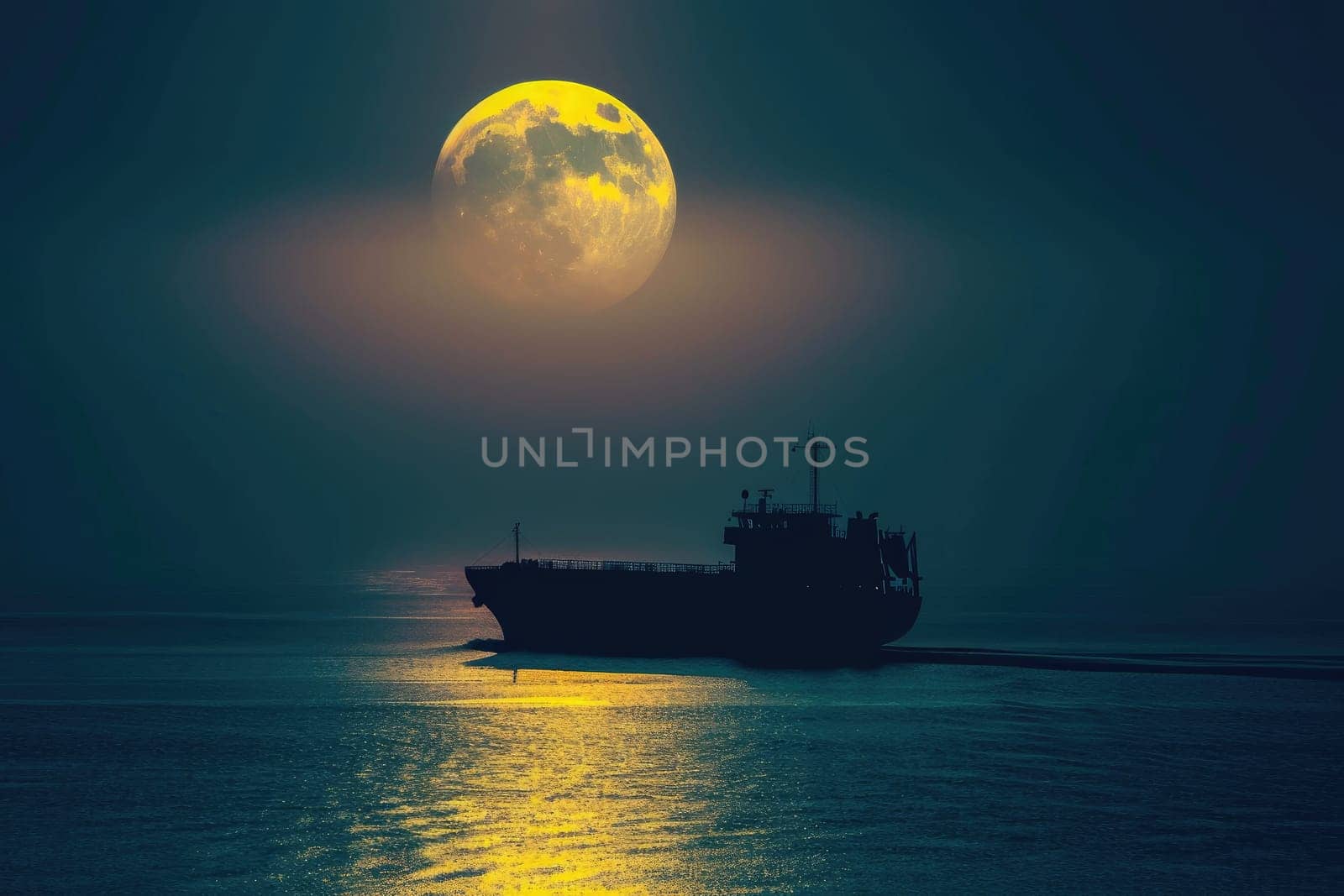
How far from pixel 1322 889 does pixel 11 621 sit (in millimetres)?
151576

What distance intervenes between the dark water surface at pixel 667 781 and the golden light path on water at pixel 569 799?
142 millimetres

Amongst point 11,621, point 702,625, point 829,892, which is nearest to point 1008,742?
point 829,892

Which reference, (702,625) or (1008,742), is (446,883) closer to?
(1008,742)

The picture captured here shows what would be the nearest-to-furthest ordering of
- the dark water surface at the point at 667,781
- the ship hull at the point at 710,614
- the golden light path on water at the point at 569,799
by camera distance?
the golden light path on water at the point at 569,799, the dark water surface at the point at 667,781, the ship hull at the point at 710,614

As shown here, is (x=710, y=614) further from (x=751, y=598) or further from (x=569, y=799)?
(x=569, y=799)

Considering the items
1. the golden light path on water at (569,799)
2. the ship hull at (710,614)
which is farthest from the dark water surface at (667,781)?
the ship hull at (710,614)

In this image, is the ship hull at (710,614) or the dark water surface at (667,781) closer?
the dark water surface at (667,781)

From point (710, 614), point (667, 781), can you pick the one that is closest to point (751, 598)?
point (710, 614)

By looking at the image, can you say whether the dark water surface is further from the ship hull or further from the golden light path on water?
the ship hull

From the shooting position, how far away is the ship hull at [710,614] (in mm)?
81938

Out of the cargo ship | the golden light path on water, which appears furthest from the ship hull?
the golden light path on water

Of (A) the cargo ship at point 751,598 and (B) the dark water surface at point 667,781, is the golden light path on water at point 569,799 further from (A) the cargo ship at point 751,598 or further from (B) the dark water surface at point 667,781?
(A) the cargo ship at point 751,598

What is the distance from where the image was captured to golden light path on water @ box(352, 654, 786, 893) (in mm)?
32188

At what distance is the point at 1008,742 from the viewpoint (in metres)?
52.4
